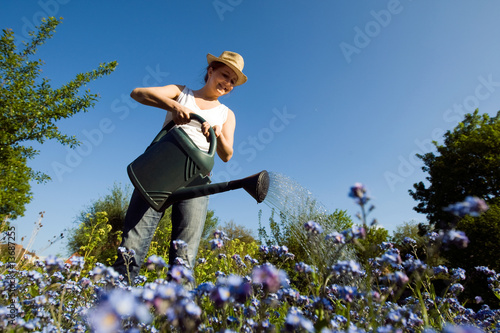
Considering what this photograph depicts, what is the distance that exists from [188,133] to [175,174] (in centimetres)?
67

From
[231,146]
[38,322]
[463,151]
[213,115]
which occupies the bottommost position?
[38,322]

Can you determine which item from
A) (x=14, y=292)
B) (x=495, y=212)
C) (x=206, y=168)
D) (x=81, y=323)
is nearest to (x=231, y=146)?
(x=206, y=168)

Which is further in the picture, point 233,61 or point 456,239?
point 233,61

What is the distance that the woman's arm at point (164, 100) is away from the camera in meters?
2.05

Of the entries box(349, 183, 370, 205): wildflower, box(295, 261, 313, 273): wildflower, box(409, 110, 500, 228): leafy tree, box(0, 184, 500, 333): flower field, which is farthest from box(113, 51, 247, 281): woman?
box(409, 110, 500, 228): leafy tree

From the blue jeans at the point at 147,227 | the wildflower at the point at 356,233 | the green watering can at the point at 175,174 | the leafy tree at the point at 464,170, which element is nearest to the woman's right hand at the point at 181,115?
the green watering can at the point at 175,174

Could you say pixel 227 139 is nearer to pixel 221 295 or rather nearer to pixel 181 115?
pixel 181 115

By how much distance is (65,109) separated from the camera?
7977 millimetres

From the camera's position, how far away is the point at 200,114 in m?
2.52

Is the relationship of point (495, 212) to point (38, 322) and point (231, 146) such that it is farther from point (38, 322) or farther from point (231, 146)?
point (38, 322)

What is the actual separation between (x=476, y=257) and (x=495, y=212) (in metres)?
1.42

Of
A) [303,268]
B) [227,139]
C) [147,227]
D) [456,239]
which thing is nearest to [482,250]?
[227,139]

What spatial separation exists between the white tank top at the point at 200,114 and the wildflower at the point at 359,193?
1.53 metres

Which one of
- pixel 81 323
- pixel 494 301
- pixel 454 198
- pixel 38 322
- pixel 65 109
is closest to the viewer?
pixel 38 322
